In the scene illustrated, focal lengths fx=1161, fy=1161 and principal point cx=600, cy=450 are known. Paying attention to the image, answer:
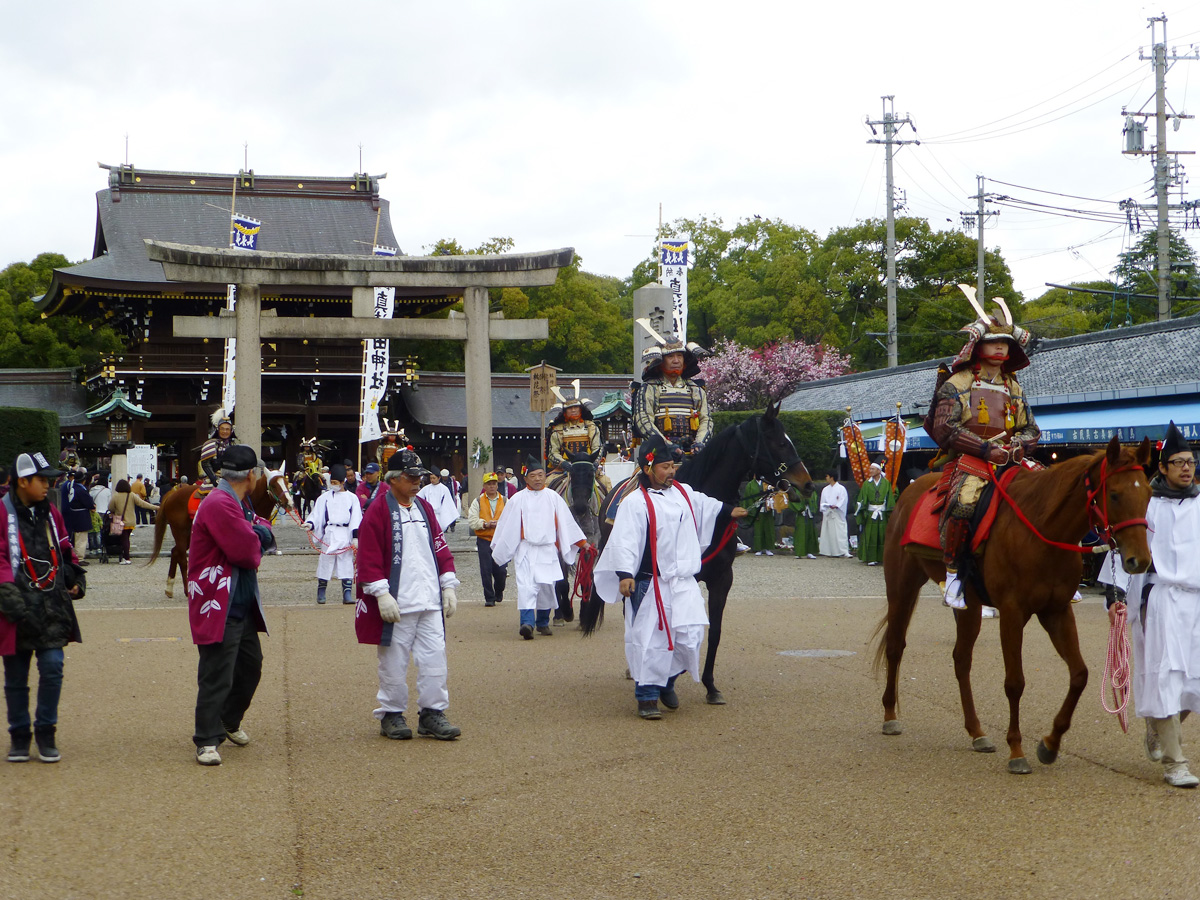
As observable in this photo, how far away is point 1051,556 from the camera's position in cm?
597

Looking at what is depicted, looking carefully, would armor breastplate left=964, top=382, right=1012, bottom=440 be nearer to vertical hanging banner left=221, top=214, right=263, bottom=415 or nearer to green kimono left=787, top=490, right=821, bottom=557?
green kimono left=787, top=490, right=821, bottom=557

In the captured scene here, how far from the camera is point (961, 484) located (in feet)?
21.7

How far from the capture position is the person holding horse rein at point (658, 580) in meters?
7.60

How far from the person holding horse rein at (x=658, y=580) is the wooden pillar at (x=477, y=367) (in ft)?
55.4

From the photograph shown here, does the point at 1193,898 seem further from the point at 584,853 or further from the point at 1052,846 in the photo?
the point at 584,853

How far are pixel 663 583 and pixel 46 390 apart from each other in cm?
3485

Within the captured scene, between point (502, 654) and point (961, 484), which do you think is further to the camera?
point (502, 654)

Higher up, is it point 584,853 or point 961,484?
point 961,484

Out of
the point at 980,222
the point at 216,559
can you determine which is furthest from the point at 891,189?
the point at 216,559

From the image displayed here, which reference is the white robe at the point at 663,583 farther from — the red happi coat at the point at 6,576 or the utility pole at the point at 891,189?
the utility pole at the point at 891,189

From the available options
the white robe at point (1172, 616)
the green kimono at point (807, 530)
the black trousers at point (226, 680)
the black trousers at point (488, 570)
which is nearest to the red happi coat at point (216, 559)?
the black trousers at point (226, 680)

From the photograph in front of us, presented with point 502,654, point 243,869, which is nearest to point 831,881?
point 243,869

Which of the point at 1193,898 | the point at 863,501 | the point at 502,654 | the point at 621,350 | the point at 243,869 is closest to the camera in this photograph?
the point at 1193,898

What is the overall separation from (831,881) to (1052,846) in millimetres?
1017
